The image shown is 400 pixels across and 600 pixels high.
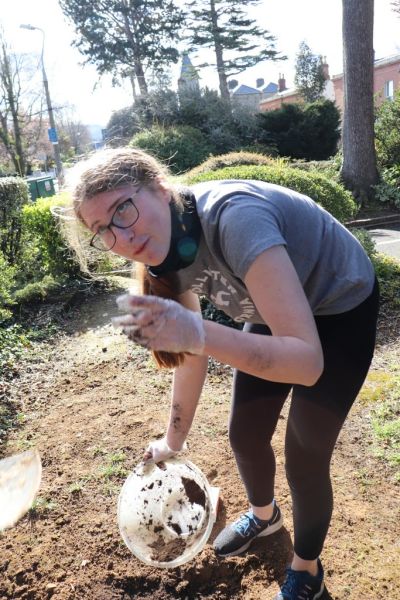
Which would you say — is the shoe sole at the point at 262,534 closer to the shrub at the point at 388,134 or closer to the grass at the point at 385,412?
the grass at the point at 385,412

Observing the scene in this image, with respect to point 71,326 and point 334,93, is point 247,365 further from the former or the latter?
point 334,93

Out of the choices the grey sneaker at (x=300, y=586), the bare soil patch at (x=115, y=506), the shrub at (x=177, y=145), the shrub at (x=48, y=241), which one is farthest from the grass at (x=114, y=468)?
the shrub at (x=177, y=145)

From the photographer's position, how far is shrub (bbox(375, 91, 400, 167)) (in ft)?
35.1

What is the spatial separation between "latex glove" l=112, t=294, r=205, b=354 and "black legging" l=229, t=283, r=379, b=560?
576 millimetres

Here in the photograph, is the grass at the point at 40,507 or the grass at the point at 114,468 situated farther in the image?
the grass at the point at 114,468

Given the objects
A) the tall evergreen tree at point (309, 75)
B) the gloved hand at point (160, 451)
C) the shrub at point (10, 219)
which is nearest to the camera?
the gloved hand at point (160, 451)

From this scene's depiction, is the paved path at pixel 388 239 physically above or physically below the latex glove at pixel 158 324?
below

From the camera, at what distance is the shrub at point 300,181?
4.88m

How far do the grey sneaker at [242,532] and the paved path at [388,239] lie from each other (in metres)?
5.05

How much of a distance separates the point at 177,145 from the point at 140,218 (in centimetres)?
1113

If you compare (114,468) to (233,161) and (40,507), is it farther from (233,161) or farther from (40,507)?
(233,161)

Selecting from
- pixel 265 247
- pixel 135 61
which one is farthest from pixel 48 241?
pixel 135 61

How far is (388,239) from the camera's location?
7625 millimetres

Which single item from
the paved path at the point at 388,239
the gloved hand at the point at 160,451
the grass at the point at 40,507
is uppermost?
the gloved hand at the point at 160,451
